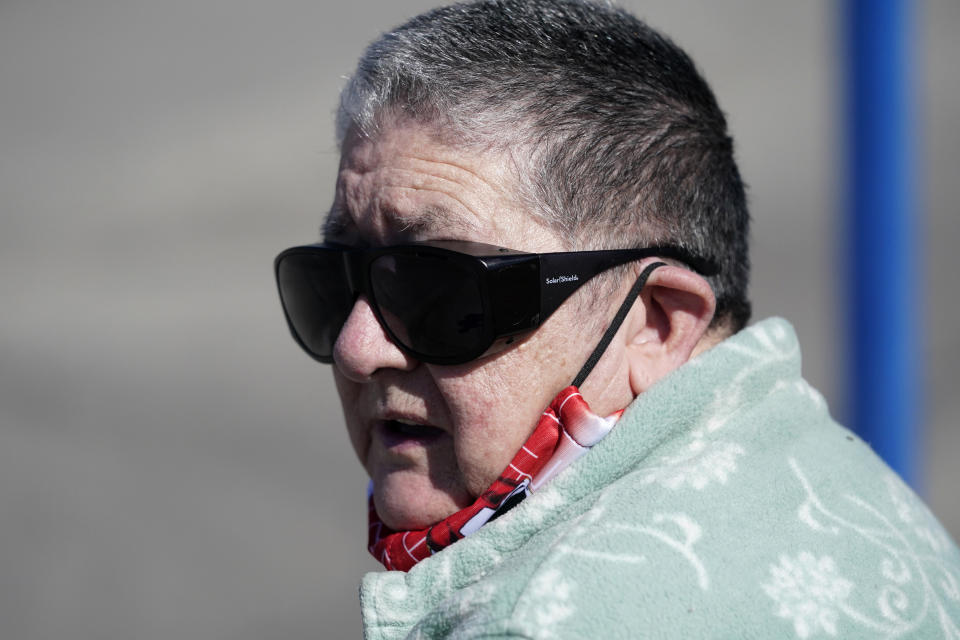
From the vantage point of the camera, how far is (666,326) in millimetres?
1875

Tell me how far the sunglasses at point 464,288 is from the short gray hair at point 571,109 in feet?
0.25

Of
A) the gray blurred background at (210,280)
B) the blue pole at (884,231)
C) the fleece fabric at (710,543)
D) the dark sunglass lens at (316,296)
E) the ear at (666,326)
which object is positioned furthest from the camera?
the gray blurred background at (210,280)

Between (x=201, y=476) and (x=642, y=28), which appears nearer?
(x=642, y=28)

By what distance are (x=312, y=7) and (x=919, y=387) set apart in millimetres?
8471

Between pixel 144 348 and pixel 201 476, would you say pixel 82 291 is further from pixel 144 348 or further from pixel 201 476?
pixel 201 476

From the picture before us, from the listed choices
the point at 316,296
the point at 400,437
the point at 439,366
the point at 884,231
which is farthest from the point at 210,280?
the point at 439,366

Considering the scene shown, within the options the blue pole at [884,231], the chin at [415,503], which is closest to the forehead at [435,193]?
the chin at [415,503]

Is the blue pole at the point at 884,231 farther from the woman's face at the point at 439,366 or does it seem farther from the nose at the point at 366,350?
the nose at the point at 366,350

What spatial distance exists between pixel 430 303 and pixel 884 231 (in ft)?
6.71

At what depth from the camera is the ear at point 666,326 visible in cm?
183

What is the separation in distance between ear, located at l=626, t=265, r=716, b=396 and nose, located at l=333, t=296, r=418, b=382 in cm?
43

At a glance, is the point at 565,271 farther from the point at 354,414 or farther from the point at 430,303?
the point at 354,414

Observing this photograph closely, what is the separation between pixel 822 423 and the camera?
1.82 meters

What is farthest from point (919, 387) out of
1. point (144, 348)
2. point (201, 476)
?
point (144, 348)
